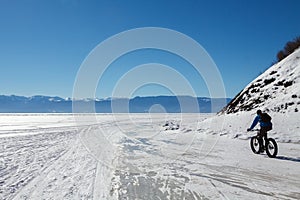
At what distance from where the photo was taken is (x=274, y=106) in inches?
808

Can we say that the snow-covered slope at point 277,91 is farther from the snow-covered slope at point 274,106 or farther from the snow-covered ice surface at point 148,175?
the snow-covered ice surface at point 148,175

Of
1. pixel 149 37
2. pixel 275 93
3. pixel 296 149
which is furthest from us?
pixel 149 37

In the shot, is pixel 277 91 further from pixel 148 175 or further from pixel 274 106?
pixel 148 175

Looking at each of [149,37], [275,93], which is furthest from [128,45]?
[275,93]

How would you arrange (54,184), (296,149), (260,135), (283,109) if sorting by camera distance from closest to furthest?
(54,184)
(260,135)
(296,149)
(283,109)

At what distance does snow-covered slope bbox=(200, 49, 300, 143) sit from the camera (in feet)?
54.7

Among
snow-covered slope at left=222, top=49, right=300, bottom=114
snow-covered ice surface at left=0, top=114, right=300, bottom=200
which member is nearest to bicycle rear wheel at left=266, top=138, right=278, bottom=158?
snow-covered ice surface at left=0, top=114, right=300, bottom=200

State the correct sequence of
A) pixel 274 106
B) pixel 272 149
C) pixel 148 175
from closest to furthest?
pixel 148 175, pixel 272 149, pixel 274 106

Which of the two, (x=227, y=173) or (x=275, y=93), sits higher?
(x=275, y=93)

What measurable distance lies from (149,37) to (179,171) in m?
18.1

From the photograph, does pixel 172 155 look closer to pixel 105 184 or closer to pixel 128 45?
pixel 105 184

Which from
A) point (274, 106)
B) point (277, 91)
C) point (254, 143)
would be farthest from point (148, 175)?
point (277, 91)

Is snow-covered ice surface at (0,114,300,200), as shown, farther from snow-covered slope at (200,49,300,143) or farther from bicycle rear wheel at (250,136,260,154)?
snow-covered slope at (200,49,300,143)

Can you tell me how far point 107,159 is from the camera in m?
10.6
